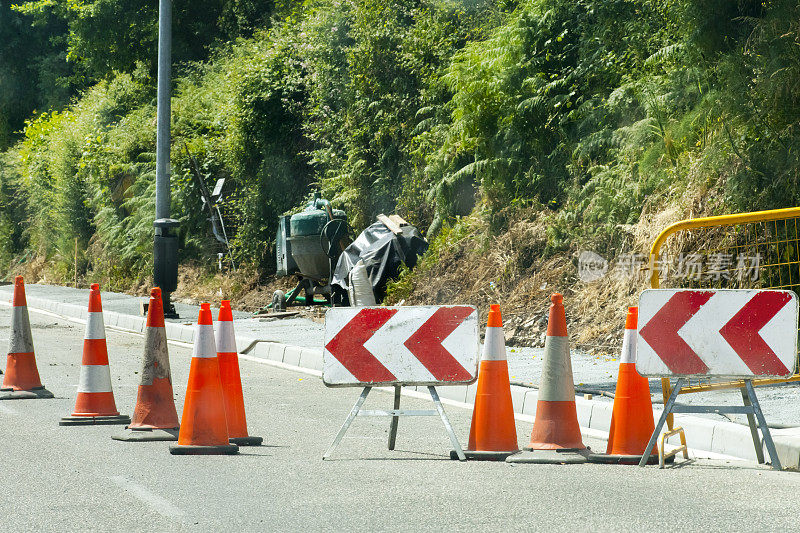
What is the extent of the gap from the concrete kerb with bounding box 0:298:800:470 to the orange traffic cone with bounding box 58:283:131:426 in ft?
9.68

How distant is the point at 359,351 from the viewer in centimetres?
684

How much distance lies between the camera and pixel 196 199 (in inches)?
964

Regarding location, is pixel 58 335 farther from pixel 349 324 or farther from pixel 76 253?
pixel 76 253

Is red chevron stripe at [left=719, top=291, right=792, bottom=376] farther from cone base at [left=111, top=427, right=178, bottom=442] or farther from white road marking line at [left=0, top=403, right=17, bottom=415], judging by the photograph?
white road marking line at [left=0, top=403, right=17, bottom=415]

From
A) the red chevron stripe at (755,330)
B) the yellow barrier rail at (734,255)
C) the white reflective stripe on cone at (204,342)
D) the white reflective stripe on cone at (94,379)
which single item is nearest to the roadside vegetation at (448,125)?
the yellow barrier rail at (734,255)

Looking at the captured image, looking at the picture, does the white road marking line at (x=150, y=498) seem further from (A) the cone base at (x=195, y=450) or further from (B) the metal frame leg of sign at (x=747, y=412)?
(B) the metal frame leg of sign at (x=747, y=412)

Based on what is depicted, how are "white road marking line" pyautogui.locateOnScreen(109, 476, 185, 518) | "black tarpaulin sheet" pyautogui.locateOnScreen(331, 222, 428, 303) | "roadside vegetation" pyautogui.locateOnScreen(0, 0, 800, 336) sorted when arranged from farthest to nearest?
"black tarpaulin sheet" pyautogui.locateOnScreen(331, 222, 428, 303) < "roadside vegetation" pyautogui.locateOnScreen(0, 0, 800, 336) < "white road marking line" pyautogui.locateOnScreen(109, 476, 185, 518)

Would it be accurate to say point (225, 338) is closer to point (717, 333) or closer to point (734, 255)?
point (717, 333)

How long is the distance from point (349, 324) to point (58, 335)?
10.5 metres

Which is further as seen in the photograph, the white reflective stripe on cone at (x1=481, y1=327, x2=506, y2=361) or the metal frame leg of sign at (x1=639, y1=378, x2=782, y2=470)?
the white reflective stripe on cone at (x1=481, y1=327, x2=506, y2=361)

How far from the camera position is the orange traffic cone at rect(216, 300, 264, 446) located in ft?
23.6

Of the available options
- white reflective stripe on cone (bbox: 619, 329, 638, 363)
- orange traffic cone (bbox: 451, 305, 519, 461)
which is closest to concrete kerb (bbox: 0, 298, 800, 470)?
white reflective stripe on cone (bbox: 619, 329, 638, 363)

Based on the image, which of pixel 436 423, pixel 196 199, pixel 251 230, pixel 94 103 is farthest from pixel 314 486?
pixel 94 103

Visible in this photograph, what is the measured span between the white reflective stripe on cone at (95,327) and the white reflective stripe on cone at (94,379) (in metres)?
0.25
